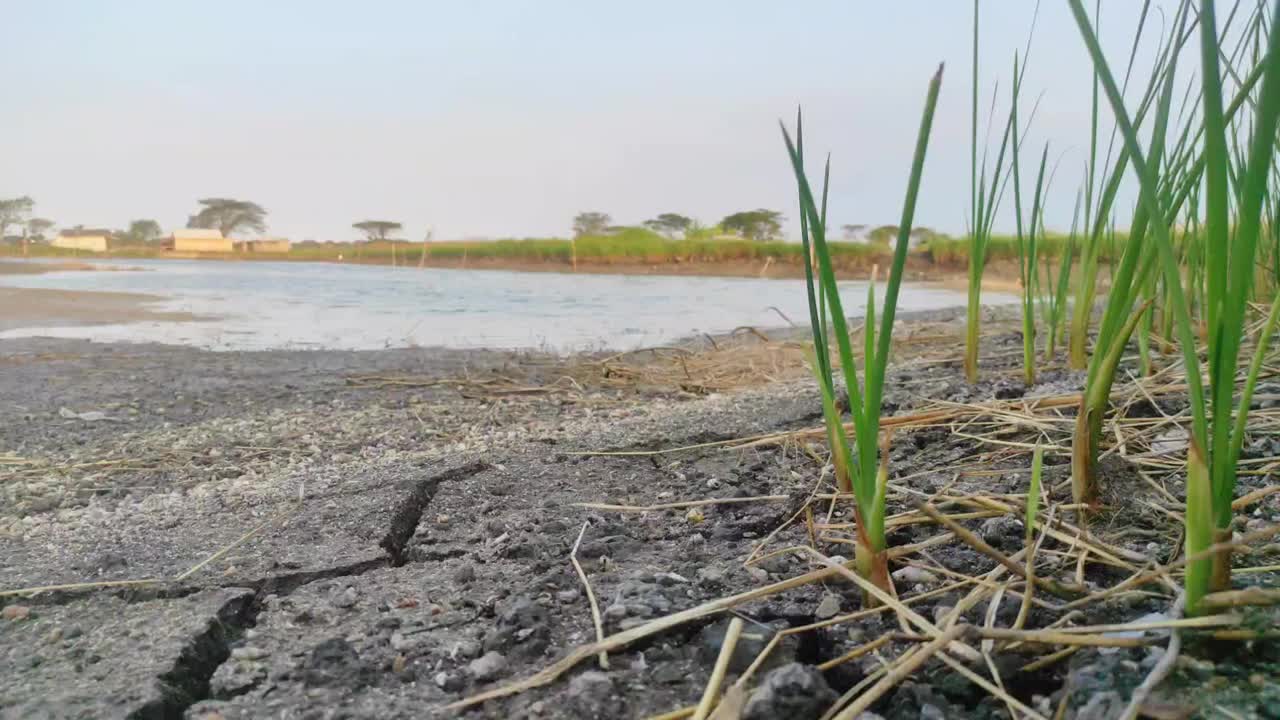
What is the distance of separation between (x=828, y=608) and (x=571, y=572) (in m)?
0.27

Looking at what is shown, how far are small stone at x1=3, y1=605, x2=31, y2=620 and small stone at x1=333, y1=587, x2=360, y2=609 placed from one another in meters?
0.31

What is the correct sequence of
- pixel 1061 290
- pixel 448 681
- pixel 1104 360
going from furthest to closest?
pixel 1061 290 → pixel 1104 360 → pixel 448 681

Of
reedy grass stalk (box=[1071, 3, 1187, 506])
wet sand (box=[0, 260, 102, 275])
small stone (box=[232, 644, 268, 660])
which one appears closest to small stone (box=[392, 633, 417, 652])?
small stone (box=[232, 644, 268, 660])

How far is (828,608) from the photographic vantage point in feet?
2.13

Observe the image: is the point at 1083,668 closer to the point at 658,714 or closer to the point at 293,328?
the point at 658,714

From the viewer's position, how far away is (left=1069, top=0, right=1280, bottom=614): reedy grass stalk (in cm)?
46

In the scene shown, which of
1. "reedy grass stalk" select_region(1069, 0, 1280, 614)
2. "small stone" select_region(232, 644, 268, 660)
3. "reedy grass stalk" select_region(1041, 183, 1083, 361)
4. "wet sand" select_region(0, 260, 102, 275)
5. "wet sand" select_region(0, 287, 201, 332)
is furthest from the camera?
"wet sand" select_region(0, 260, 102, 275)

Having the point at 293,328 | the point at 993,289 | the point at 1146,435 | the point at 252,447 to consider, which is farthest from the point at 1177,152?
the point at 993,289

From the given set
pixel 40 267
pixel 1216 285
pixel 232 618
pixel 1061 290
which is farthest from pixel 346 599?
pixel 40 267

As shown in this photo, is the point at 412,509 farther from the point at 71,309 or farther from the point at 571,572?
the point at 71,309

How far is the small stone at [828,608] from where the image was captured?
64 centimetres

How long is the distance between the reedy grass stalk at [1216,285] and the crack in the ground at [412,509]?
78 cm

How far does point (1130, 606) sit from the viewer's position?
0.59 metres

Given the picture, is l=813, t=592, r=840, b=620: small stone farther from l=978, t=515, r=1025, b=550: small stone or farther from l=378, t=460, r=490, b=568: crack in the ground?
l=378, t=460, r=490, b=568: crack in the ground
